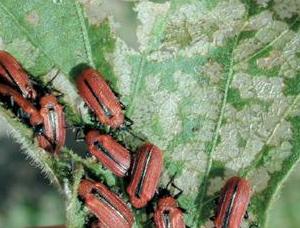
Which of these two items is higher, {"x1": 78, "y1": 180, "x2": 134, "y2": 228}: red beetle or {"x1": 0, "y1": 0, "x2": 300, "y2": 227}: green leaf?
{"x1": 0, "y1": 0, "x2": 300, "y2": 227}: green leaf

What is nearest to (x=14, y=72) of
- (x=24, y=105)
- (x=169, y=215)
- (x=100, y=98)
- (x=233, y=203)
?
(x=24, y=105)

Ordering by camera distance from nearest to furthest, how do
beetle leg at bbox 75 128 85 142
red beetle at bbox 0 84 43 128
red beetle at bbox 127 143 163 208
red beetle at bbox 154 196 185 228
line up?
1. red beetle at bbox 127 143 163 208
2. red beetle at bbox 154 196 185 228
3. red beetle at bbox 0 84 43 128
4. beetle leg at bbox 75 128 85 142

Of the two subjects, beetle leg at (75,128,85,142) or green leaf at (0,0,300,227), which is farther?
beetle leg at (75,128,85,142)

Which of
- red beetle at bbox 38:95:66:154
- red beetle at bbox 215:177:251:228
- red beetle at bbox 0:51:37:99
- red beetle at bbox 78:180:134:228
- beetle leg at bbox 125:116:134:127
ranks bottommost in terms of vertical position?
red beetle at bbox 215:177:251:228

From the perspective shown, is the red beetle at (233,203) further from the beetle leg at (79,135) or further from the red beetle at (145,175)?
the beetle leg at (79,135)

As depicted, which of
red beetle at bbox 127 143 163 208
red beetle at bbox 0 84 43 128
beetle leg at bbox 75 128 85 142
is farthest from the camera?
beetle leg at bbox 75 128 85 142

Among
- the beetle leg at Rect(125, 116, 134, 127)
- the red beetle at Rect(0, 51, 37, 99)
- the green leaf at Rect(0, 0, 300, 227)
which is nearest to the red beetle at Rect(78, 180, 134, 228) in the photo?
the green leaf at Rect(0, 0, 300, 227)

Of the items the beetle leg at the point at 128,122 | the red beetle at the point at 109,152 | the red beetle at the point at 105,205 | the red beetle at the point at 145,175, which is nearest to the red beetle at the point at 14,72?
the red beetle at the point at 109,152

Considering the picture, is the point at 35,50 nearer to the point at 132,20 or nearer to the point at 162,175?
the point at 132,20

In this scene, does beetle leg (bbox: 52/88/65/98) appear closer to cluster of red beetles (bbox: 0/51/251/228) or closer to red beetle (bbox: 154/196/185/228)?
cluster of red beetles (bbox: 0/51/251/228)
